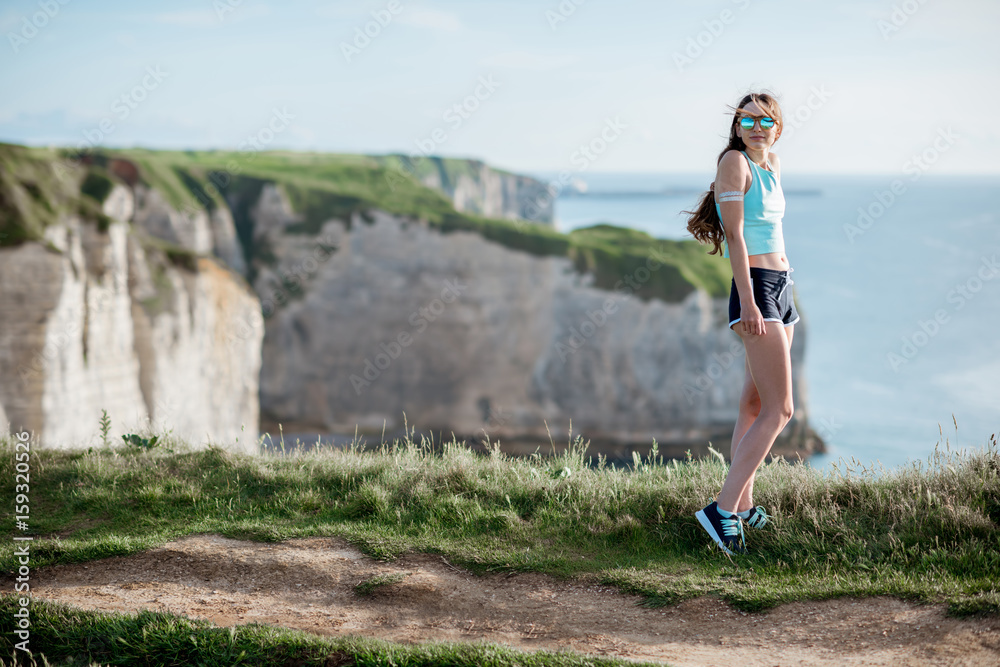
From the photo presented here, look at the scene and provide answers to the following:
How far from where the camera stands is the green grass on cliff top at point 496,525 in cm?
443

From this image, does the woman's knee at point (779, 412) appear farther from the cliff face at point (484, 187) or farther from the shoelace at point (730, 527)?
the cliff face at point (484, 187)

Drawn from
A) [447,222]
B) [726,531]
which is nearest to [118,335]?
[447,222]

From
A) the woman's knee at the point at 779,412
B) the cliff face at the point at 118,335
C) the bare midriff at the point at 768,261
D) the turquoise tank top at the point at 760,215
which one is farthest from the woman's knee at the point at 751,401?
the cliff face at the point at 118,335

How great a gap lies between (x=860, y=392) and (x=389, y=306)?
6081 cm

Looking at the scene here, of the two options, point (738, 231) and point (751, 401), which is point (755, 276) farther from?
point (751, 401)

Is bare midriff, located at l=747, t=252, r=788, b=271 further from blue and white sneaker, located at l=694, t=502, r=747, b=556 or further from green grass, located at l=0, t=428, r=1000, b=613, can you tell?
green grass, located at l=0, t=428, r=1000, b=613

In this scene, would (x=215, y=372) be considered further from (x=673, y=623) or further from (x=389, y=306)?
(x=673, y=623)

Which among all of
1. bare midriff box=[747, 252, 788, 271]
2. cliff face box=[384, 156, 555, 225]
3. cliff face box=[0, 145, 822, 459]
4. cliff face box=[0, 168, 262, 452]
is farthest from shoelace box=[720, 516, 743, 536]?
cliff face box=[384, 156, 555, 225]

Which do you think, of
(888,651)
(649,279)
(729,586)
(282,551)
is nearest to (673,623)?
(729,586)

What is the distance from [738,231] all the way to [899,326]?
107860 millimetres

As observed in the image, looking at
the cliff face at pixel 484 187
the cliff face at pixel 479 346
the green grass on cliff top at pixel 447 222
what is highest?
the cliff face at pixel 484 187

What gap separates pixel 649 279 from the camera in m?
49.0

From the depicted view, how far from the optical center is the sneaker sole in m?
5.43

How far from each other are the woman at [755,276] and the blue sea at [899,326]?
32316 millimetres
